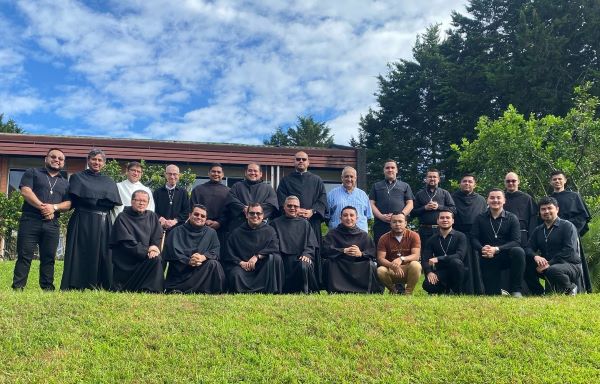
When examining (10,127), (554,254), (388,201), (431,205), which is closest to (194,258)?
(388,201)

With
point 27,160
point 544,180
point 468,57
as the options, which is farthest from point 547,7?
point 27,160

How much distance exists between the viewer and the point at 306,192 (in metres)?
9.52

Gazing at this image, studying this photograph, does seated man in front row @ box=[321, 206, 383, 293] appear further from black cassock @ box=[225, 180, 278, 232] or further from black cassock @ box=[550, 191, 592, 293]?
black cassock @ box=[550, 191, 592, 293]

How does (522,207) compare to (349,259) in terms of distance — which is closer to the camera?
(349,259)

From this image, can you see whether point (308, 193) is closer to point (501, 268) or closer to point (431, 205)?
point (431, 205)

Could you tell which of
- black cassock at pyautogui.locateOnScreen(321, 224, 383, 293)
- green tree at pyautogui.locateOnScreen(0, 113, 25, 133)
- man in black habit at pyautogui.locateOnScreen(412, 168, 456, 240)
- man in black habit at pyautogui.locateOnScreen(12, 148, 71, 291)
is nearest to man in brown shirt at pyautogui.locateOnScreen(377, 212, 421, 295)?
black cassock at pyautogui.locateOnScreen(321, 224, 383, 293)

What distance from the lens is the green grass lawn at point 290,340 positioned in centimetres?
543

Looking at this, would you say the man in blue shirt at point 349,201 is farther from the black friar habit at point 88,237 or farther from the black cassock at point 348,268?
the black friar habit at point 88,237

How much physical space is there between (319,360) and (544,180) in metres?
10.4

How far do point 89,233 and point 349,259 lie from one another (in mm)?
3762

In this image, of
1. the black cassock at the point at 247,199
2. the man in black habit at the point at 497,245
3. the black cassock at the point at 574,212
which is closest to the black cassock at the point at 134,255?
the black cassock at the point at 247,199

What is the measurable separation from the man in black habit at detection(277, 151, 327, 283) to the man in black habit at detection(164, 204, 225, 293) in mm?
1504

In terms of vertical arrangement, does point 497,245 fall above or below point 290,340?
above

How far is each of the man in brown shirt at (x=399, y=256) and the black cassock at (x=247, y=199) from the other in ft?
6.01
